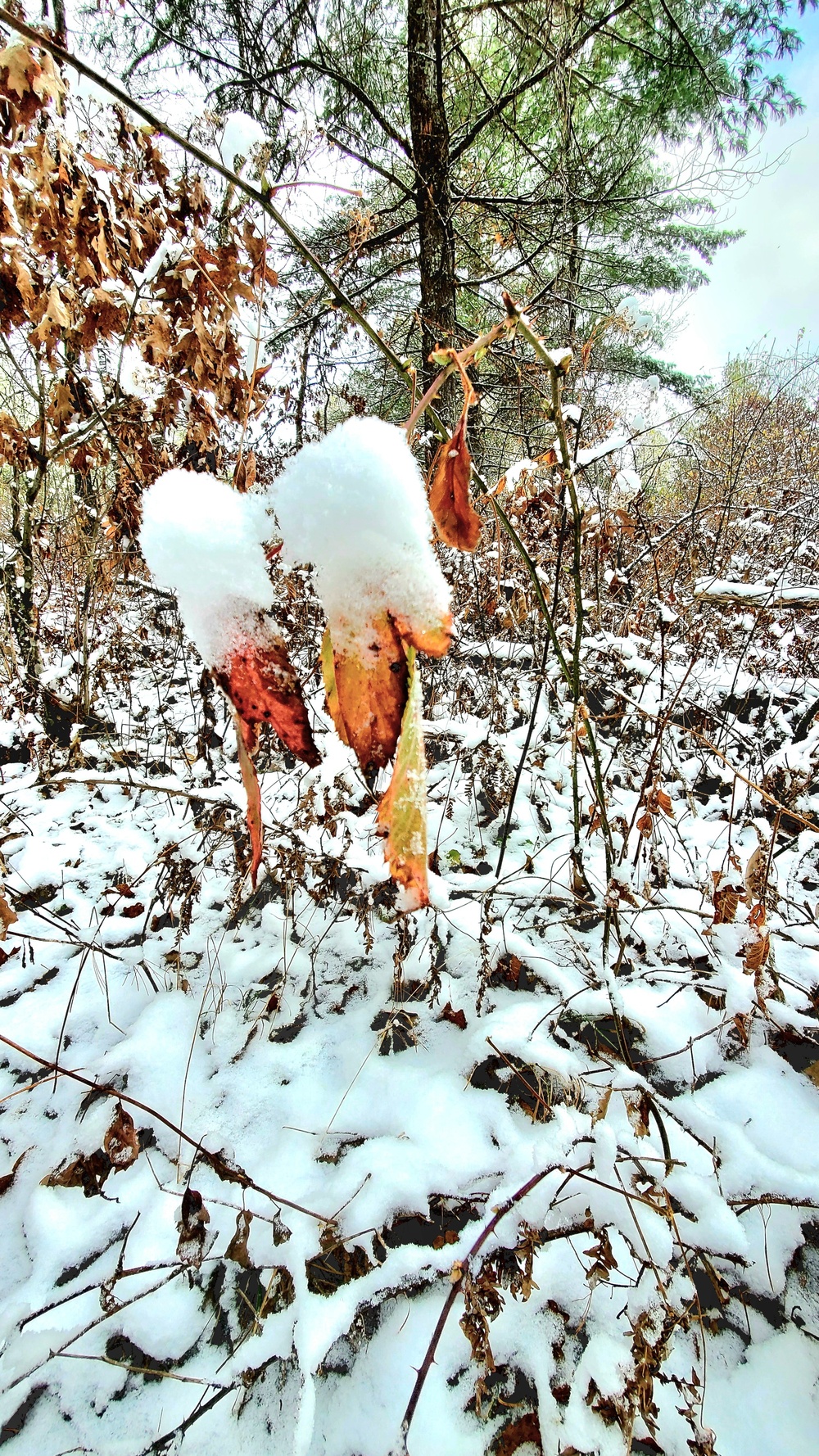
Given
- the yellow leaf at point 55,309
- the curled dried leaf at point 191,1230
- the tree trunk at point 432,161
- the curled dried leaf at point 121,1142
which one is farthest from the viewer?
the tree trunk at point 432,161

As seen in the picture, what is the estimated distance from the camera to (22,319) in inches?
72.5

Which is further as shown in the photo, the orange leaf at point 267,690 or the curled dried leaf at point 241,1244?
the curled dried leaf at point 241,1244

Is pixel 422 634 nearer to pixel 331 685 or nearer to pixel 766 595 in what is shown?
pixel 331 685

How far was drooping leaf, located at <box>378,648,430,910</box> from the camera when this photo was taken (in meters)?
0.41

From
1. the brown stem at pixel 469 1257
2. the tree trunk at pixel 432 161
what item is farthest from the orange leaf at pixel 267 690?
the tree trunk at pixel 432 161

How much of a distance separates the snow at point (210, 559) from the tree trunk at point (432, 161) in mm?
3827

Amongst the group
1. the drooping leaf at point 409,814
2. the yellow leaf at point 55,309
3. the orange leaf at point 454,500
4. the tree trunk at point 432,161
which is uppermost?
the tree trunk at point 432,161

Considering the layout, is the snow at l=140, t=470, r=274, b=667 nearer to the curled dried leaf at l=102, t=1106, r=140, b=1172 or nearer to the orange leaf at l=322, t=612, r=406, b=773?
the orange leaf at l=322, t=612, r=406, b=773

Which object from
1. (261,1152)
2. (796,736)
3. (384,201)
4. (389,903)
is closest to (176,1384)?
(261,1152)

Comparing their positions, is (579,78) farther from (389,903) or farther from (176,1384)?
(176,1384)

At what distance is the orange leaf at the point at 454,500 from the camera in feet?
1.60

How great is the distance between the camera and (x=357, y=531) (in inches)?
15.3

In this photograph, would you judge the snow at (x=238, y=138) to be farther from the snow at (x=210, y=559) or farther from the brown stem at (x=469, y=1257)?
the brown stem at (x=469, y=1257)

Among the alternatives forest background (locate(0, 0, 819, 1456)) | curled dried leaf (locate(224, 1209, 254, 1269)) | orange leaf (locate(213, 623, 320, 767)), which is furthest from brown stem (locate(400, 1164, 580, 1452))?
orange leaf (locate(213, 623, 320, 767))
